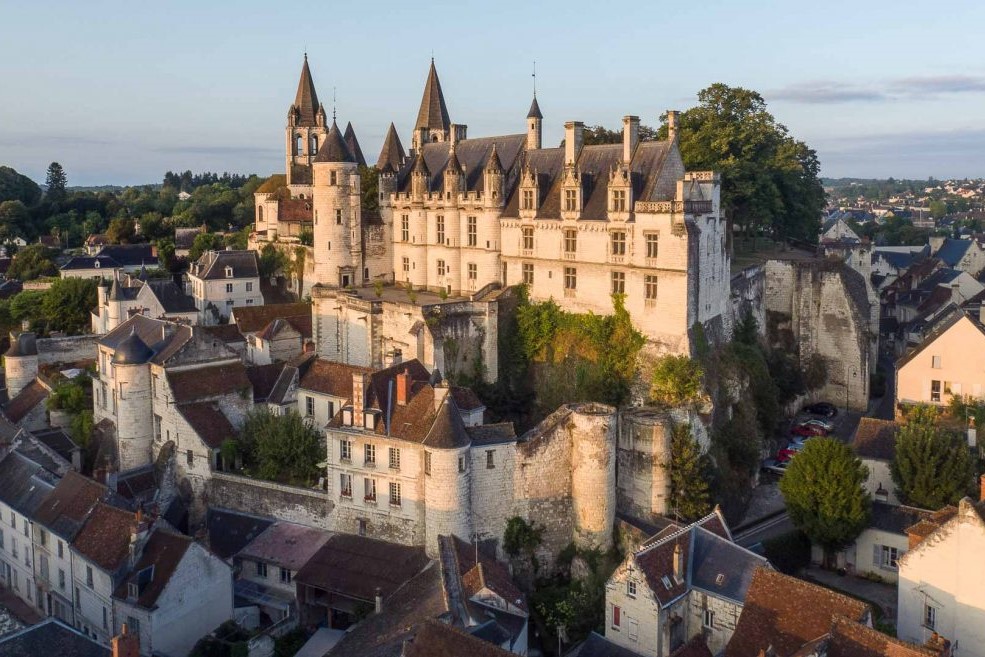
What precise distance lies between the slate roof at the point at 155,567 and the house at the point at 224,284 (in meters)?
28.8

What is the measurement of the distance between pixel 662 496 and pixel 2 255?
80.6 m

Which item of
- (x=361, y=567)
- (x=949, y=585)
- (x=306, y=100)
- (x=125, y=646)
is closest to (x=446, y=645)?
(x=125, y=646)

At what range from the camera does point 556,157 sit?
4334cm

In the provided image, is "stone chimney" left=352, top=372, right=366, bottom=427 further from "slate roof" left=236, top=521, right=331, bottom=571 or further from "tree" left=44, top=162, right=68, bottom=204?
"tree" left=44, top=162, right=68, bottom=204

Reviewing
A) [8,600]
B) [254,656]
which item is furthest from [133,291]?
[254,656]

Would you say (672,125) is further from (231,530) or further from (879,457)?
(231,530)

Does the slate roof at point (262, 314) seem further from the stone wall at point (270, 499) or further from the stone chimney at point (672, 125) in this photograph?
the stone chimney at point (672, 125)

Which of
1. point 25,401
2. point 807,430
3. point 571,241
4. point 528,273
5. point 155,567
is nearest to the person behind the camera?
point 155,567

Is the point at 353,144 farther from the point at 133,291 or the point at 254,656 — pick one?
the point at 254,656

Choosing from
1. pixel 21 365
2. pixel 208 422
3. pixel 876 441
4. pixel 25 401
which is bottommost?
pixel 876 441

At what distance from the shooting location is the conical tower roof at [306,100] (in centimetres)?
7006

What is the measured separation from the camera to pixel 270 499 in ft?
114

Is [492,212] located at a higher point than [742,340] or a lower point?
higher

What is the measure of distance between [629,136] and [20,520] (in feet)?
97.5
